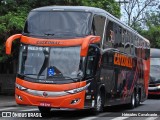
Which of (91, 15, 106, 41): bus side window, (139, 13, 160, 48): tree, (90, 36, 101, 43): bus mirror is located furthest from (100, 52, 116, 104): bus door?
(139, 13, 160, 48): tree

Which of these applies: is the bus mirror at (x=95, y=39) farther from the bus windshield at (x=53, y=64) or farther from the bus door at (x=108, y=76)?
the bus door at (x=108, y=76)

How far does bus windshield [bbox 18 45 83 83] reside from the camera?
15.1 meters

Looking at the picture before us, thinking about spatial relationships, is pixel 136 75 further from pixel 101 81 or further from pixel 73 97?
pixel 73 97

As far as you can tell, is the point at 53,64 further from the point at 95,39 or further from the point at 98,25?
the point at 98,25

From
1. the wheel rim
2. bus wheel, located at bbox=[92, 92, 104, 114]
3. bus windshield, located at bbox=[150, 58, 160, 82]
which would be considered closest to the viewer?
bus wheel, located at bbox=[92, 92, 104, 114]

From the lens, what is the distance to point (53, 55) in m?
15.3

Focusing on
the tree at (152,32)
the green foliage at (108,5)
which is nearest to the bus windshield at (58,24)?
the green foliage at (108,5)

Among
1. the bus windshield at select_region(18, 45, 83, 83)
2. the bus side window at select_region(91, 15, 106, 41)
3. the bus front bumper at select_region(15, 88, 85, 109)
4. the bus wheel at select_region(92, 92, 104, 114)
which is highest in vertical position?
the bus side window at select_region(91, 15, 106, 41)

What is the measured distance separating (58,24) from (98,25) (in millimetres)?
1533

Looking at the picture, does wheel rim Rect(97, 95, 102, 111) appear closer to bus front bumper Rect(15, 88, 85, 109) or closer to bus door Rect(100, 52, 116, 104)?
bus door Rect(100, 52, 116, 104)

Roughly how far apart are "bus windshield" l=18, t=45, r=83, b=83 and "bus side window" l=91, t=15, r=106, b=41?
1181 mm

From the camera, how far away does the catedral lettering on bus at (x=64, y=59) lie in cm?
1486

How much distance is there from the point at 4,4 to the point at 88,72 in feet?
46.7

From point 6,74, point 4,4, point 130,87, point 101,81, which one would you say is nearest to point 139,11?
point 6,74
